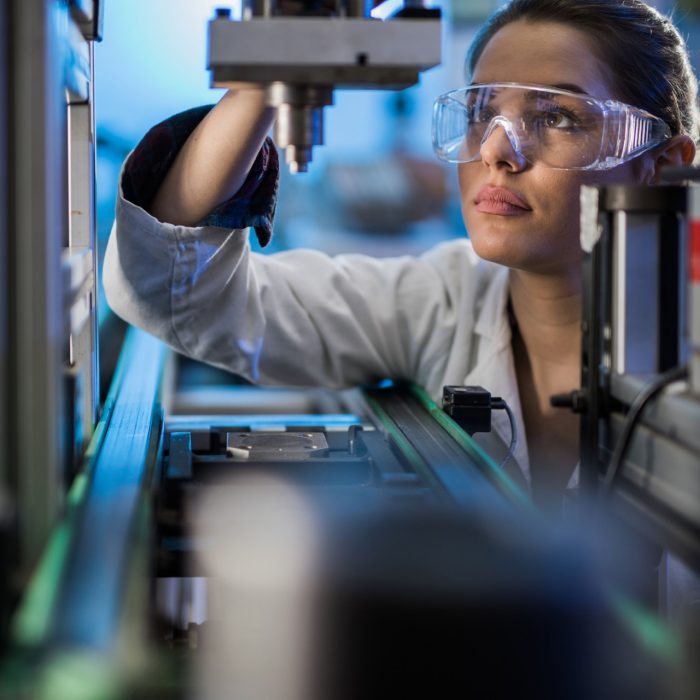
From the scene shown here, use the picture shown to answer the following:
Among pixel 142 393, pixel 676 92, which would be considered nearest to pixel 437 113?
Result: pixel 676 92

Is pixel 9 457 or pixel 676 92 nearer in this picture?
pixel 9 457

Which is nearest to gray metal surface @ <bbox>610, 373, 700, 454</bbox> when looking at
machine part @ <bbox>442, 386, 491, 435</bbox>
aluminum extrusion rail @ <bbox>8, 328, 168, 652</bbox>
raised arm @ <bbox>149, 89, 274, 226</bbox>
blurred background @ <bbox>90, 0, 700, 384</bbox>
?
machine part @ <bbox>442, 386, 491, 435</bbox>

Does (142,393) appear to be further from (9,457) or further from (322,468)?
(9,457)

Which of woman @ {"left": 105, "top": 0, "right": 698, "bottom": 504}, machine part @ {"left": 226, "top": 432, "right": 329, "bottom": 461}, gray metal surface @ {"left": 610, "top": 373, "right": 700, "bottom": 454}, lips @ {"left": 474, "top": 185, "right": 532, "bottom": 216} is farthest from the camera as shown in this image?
lips @ {"left": 474, "top": 185, "right": 532, "bottom": 216}

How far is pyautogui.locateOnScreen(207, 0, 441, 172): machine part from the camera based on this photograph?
82 cm

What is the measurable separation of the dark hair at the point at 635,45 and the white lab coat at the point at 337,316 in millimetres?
384

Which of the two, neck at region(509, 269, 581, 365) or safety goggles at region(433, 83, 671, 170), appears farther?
neck at region(509, 269, 581, 365)

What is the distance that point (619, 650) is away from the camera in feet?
2.07

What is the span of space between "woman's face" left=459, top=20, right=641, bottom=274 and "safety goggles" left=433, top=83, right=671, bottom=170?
Result: 0.03 m

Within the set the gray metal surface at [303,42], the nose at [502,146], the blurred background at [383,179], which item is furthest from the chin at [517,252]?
the blurred background at [383,179]

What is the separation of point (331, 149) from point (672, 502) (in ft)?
13.7

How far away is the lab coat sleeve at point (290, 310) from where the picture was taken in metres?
1.41

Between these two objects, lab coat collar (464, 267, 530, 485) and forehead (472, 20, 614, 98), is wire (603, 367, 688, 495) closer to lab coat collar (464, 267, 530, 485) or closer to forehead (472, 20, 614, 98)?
lab coat collar (464, 267, 530, 485)

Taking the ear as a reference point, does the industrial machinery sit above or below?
below
